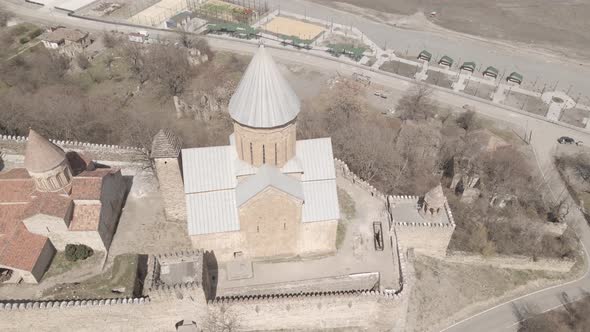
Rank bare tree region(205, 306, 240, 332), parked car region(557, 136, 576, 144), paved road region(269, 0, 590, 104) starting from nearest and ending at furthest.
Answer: bare tree region(205, 306, 240, 332) < parked car region(557, 136, 576, 144) < paved road region(269, 0, 590, 104)

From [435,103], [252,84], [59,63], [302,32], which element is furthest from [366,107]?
[59,63]

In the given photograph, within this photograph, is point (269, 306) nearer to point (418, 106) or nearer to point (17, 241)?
point (17, 241)

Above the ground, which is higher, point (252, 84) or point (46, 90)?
point (252, 84)

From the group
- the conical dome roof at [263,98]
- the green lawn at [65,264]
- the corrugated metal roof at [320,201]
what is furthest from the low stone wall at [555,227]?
the green lawn at [65,264]

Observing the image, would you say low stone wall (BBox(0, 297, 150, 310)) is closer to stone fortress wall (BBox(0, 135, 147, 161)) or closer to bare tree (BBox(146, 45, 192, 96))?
stone fortress wall (BBox(0, 135, 147, 161))

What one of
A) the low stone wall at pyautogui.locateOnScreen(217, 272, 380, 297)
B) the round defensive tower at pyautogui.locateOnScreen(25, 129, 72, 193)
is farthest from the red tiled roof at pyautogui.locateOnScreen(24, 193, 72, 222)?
the low stone wall at pyautogui.locateOnScreen(217, 272, 380, 297)

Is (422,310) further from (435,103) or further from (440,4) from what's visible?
(440,4)
